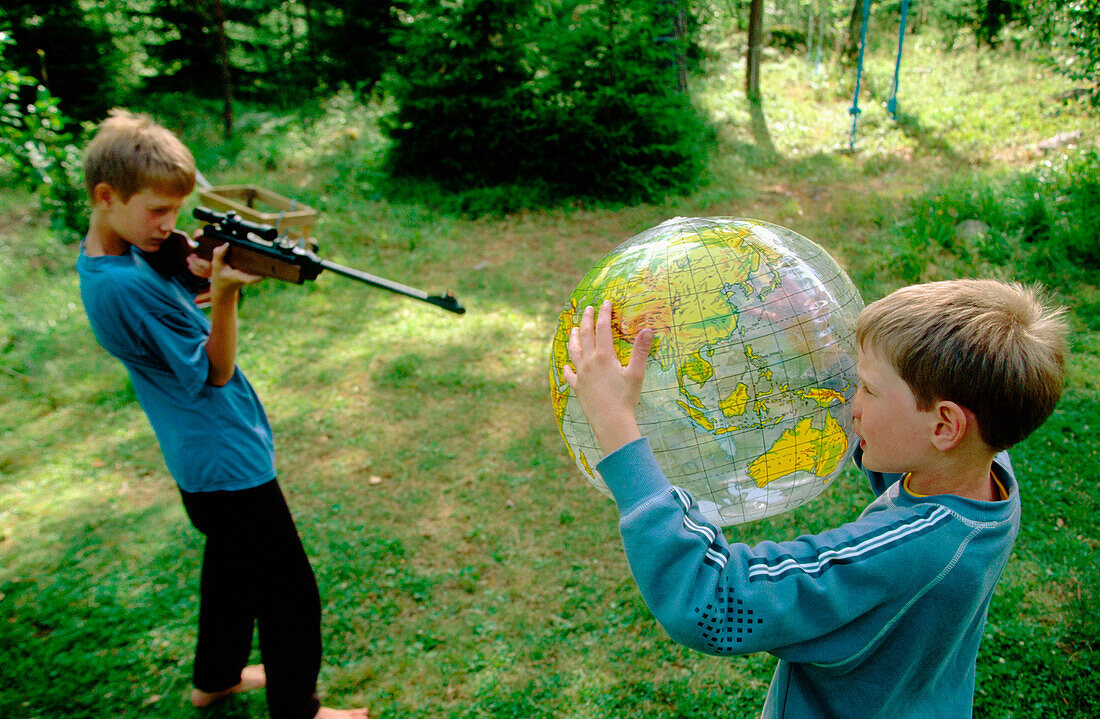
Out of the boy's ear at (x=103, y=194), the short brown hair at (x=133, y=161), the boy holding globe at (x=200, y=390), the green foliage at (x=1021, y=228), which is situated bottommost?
the green foliage at (x=1021, y=228)

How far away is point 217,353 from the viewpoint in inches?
99.9

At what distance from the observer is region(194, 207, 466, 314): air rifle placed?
102 inches

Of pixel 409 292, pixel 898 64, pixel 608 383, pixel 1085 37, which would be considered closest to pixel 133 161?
pixel 409 292

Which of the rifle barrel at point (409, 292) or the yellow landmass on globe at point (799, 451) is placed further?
the rifle barrel at point (409, 292)

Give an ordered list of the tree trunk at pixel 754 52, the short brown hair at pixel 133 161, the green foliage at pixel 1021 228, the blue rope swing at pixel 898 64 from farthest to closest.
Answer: the tree trunk at pixel 754 52 → the blue rope swing at pixel 898 64 → the green foliage at pixel 1021 228 → the short brown hair at pixel 133 161

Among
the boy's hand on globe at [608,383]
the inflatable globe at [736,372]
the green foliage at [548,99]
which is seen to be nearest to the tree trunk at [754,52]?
the green foliage at [548,99]

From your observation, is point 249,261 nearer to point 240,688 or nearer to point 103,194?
point 103,194

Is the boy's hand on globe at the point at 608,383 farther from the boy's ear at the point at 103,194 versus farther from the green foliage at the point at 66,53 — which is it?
the green foliage at the point at 66,53

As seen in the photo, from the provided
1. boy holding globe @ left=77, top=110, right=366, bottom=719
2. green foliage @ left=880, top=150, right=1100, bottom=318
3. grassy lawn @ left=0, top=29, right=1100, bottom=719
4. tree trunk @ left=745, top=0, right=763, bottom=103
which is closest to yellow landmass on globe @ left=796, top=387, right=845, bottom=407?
boy holding globe @ left=77, top=110, right=366, bottom=719

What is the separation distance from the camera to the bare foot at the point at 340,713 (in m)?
3.13

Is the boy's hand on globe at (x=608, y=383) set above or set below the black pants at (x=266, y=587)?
above

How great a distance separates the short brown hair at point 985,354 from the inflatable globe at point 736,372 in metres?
0.30

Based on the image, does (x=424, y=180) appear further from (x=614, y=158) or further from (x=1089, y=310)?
(x=1089, y=310)

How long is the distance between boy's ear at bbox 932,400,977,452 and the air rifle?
179cm
